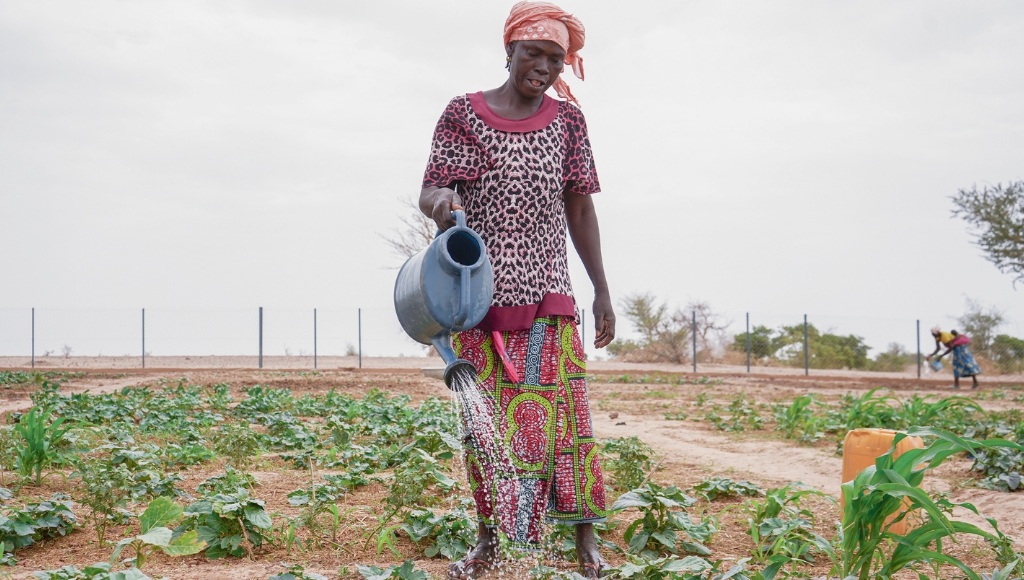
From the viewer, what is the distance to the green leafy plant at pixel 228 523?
9.36 ft

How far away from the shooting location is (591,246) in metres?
3.00

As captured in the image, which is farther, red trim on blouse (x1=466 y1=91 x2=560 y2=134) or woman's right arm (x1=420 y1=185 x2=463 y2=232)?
red trim on blouse (x1=466 y1=91 x2=560 y2=134)

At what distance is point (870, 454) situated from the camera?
3.32 metres

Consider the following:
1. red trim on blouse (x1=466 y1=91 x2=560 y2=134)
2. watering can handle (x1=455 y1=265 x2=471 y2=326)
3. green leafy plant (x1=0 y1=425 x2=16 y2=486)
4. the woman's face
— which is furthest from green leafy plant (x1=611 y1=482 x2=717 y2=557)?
green leafy plant (x1=0 y1=425 x2=16 y2=486)

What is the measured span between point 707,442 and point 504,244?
4695mm

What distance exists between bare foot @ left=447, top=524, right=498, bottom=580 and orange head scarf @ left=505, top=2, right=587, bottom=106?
5.44 ft

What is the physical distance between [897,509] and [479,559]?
1318mm

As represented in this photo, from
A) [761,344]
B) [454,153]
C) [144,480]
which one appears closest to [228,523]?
[144,480]

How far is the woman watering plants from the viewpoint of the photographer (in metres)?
2.68

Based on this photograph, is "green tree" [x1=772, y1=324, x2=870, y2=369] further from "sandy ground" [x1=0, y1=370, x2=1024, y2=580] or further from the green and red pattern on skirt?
the green and red pattern on skirt

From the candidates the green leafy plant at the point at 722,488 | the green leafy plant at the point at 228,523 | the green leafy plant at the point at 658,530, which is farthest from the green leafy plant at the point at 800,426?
the green leafy plant at the point at 228,523

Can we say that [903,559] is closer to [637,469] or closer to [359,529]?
[637,469]

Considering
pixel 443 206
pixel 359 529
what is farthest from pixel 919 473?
pixel 359 529

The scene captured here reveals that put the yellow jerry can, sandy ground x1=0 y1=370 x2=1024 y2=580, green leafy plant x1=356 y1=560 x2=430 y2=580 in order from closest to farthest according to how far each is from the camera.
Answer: green leafy plant x1=356 y1=560 x2=430 y2=580 → sandy ground x1=0 y1=370 x2=1024 y2=580 → the yellow jerry can
